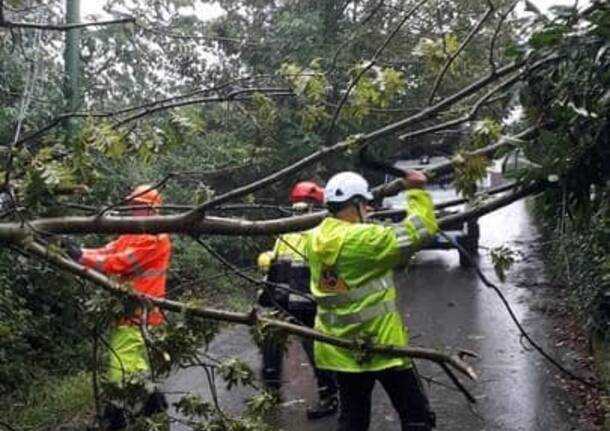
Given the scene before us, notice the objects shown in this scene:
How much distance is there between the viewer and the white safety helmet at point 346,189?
4.84 metres

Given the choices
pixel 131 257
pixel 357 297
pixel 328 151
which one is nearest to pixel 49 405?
pixel 131 257

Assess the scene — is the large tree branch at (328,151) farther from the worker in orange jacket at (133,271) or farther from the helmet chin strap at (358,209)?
the worker in orange jacket at (133,271)

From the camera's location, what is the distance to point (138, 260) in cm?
601

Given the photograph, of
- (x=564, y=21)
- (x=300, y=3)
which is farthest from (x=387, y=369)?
(x=300, y=3)

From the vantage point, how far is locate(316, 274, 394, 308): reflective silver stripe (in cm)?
486

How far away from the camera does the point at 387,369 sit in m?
4.87

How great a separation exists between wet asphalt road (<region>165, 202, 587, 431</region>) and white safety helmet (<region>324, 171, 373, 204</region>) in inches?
53.6

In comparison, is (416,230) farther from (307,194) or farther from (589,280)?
(589,280)

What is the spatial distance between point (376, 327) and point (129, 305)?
1.66 metres

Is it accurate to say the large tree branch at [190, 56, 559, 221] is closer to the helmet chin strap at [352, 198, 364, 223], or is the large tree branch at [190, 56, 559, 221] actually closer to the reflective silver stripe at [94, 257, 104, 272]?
the helmet chin strap at [352, 198, 364, 223]

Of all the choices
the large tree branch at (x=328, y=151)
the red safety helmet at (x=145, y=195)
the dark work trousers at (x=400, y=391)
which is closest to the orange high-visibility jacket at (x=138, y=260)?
the red safety helmet at (x=145, y=195)

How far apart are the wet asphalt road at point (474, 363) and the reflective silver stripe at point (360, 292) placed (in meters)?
1.00

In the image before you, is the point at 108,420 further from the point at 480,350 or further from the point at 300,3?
the point at 300,3

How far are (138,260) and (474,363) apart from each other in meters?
3.73
